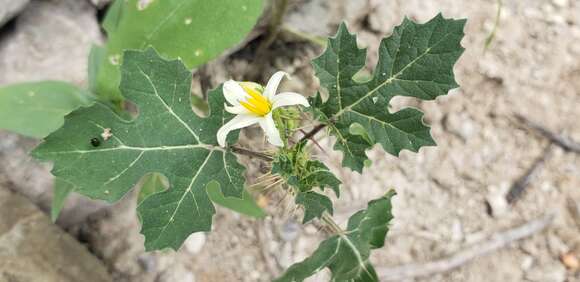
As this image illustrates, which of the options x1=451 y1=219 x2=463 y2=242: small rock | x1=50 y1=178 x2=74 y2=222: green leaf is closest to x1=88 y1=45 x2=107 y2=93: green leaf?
→ x1=50 y1=178 x2=74 y2=222: green leaf

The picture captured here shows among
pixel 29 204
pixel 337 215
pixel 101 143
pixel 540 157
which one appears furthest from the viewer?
pixel 540 157

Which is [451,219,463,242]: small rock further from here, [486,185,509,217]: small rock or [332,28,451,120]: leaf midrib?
[332,28,451,120]: leaf midrib

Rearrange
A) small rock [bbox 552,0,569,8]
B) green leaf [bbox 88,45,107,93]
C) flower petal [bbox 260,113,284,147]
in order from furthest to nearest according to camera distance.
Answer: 1. small rock [bbox 552,0,569,8]
2. green leaf [bbox 88,45,107,93]
3. flower petal [bbox 260,113,284,147]

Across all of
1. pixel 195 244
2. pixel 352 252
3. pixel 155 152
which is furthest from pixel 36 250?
pixel 352 252

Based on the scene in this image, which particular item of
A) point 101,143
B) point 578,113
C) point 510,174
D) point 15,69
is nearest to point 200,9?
point 101,143

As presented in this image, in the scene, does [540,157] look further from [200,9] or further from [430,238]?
[200,9]

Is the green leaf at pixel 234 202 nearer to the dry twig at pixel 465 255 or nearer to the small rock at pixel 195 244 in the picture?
the small rock at pixel 195 244

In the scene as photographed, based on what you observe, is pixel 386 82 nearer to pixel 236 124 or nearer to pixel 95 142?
pixel 236 124
